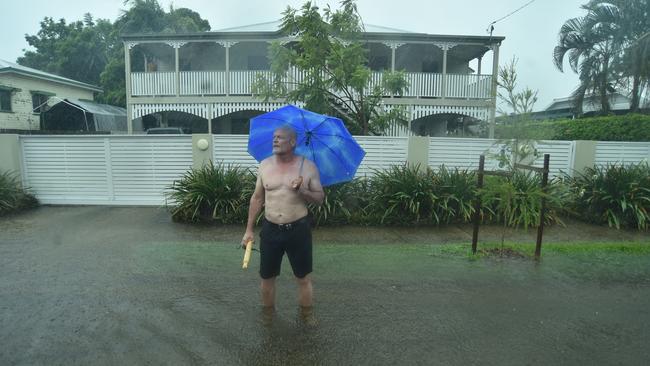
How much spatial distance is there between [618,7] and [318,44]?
1552 centimetres

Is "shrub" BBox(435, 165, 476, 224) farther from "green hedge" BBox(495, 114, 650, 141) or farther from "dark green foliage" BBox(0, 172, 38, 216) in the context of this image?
"dark green foliage" BBox(0, 172, 38, 216)

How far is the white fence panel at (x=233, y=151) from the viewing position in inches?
331

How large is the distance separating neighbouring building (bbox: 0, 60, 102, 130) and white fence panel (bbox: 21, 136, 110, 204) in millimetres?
14405

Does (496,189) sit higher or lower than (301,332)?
higher

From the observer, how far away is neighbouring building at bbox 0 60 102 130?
20469 mm

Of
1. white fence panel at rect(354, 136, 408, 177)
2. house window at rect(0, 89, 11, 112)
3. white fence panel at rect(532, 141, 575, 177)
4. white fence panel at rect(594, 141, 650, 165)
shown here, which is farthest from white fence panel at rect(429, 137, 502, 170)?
house window at rect(0, 89, 11, 112)

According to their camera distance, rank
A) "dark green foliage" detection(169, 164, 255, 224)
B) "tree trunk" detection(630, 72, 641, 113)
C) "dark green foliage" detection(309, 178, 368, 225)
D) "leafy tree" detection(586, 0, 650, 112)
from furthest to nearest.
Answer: "tree trunk" detection(630, 72, 641, 113) < "leafy tree" detection(586, 0, 650, 112) < "dark green foliage" detection(169, 164, 255, 224) < "dark green foliage" detection(309, 178, 368, 225)

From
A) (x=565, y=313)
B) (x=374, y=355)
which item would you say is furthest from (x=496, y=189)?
(x=374, y=355)

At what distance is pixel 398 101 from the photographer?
17.6 meters

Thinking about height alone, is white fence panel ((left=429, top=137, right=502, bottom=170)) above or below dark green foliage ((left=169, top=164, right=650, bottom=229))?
above

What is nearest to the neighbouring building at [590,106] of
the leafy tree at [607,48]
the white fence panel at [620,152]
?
the leafy tree at [607,48]

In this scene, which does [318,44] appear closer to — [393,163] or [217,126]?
[393,163]

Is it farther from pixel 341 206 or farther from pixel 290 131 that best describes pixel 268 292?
pixel 341 206

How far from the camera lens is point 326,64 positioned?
8.96 meters
